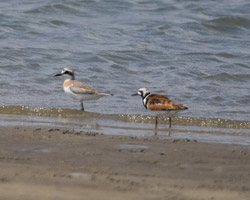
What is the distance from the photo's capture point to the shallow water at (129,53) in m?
12.6

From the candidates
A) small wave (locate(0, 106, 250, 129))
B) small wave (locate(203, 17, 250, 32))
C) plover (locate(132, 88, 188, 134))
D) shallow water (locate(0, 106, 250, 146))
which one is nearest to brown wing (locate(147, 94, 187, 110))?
plover (locate(132, 88, 188, 134))

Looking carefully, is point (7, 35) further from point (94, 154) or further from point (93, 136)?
point (94, 154)

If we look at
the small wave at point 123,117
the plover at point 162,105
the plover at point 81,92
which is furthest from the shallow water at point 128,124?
the plover at point 81,92

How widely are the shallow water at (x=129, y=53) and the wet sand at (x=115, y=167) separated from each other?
3.10 meters

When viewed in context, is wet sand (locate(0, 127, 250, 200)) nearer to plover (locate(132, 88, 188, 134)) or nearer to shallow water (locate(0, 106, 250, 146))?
shallow water (locate(0, 106, 250, 146))

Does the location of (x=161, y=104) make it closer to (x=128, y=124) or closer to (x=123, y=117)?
(x=128, y=124)

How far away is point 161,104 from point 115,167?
3932 mm

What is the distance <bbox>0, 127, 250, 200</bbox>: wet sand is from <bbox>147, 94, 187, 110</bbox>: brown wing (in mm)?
1813

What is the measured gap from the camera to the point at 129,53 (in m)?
16.7

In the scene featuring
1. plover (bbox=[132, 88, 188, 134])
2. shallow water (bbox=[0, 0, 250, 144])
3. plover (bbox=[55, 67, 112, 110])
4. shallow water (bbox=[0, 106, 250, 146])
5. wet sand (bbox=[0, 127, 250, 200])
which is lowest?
wet sand (bbox=[0, 127, 250, 200])

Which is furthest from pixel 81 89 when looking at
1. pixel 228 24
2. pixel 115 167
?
pixel 228 24

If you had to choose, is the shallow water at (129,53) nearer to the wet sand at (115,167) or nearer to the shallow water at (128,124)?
the shallow water at (128,124)

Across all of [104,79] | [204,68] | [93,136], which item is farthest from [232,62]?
[93,136]

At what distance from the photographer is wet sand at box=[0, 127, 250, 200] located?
17.9 ft
